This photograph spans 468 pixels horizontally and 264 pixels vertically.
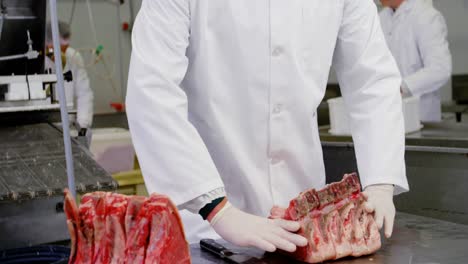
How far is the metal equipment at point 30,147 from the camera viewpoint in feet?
6.43

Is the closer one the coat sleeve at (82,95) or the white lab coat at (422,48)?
the white lab coat at (422,48)

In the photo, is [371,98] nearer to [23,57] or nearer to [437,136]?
[23,57]

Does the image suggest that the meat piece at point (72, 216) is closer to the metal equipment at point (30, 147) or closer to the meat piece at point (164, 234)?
the meat piece at point (164, 234)

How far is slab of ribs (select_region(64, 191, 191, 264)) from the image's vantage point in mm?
1191

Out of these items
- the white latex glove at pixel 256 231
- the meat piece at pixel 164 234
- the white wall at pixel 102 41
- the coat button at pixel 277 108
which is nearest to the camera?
the meat piece at pixel 164 234

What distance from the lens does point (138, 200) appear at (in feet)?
4.06

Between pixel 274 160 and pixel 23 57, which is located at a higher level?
pixel 23 57

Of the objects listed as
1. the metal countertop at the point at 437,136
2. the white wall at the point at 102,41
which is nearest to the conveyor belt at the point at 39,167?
the metal countertop at the point at 437,136

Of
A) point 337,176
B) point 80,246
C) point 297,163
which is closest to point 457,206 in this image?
point 337,176

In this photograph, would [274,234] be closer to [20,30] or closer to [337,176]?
[20,30]

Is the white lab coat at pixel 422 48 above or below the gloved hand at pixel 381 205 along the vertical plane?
above

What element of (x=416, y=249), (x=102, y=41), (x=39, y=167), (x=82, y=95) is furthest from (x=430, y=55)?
(x=102, y=41)

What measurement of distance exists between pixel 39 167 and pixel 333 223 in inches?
40.6

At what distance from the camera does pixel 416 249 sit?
1396mm
